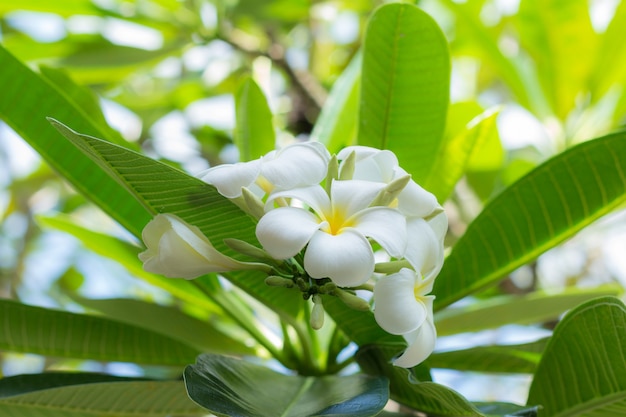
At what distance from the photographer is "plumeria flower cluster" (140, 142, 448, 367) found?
1.66 feet

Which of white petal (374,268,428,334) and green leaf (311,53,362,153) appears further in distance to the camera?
green leaf (311,53,362,153)

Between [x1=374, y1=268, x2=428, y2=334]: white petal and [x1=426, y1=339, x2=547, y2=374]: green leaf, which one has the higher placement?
[x1=426, y1=339, x2=547, y2=374]: green leaf

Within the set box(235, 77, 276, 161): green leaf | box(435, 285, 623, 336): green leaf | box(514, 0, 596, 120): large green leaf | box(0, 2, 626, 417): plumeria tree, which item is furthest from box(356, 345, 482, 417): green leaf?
box(514, 0, 596, 120): large green leaf

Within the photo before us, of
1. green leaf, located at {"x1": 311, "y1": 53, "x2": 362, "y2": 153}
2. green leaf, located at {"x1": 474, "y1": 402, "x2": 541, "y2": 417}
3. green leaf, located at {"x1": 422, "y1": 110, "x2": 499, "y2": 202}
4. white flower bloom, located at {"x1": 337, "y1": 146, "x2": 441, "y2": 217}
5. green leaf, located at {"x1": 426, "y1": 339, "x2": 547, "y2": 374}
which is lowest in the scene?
green leaf, located at {"x1": 474, "y1": 402, "x2": 541, "y2": 417}

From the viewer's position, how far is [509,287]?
1.33 metres

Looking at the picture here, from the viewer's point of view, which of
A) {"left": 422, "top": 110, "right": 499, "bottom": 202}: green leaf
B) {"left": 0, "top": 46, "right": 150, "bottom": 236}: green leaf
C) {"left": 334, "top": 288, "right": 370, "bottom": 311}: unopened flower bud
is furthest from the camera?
{"left": 422, "top": 110, "right": 499, "bottom": 202}: green leaf

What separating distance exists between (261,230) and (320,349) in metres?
0.37

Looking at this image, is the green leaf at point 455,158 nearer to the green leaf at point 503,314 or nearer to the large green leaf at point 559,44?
the green leaf at point 503,314

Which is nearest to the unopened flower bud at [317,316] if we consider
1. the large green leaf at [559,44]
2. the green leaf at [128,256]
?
the green leaf at [128,256]

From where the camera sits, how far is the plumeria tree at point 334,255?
0.55 metres

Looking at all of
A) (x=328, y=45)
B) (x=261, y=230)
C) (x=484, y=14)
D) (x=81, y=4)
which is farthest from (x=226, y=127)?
(x=261, y=230)

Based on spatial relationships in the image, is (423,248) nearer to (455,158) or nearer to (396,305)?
(396,305)

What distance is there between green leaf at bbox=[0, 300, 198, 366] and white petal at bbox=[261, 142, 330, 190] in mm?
362

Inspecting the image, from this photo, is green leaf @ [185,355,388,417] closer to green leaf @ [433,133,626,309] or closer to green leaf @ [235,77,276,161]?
green leaf @ [433,133,626,309]
